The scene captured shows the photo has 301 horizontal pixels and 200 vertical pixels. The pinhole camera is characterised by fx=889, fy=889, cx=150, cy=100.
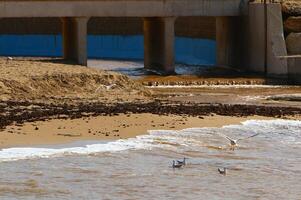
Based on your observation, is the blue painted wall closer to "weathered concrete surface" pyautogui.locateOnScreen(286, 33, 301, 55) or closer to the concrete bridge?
the concrete bridge

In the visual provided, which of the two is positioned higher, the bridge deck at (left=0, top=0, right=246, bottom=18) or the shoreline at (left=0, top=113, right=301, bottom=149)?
the bridge deck at (left=0, top=0, right=246, bottom=18)

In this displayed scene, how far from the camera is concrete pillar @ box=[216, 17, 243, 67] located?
4419 centimetres

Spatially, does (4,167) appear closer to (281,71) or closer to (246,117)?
(246,117)

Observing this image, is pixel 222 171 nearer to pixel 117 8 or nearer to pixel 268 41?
pixel 268 41

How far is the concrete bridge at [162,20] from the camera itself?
3931 cm

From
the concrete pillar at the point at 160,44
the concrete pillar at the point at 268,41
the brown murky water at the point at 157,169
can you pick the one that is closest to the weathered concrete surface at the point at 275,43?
the concrete pillar at the point at 268,41

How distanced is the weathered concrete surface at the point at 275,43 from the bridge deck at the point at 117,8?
8.71ft

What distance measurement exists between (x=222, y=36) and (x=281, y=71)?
232 inches

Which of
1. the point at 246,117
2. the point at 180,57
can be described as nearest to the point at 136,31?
the point at 180,57

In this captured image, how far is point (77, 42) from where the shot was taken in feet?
132

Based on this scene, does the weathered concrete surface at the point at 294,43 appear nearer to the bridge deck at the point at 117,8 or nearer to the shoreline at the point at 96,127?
the bridge deck at the point at 117,8

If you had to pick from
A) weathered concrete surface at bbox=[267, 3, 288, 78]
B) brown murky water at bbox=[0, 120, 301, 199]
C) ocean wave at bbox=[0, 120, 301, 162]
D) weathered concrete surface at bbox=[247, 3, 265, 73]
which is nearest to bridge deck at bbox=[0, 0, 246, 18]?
weathered concrete surface at bbox=[247, 3, 265, 73]

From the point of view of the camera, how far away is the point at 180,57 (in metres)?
54.2

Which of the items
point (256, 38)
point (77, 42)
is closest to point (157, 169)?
point (77, 42)
